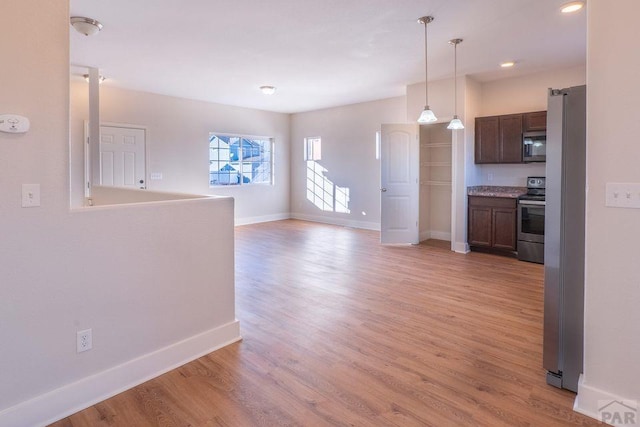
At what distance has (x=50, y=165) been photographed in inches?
74.6

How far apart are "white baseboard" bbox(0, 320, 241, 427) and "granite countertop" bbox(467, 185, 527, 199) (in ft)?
14.6

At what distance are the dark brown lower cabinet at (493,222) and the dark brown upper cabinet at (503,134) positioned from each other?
0.68 m

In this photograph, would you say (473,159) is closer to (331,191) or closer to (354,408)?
(331,191)

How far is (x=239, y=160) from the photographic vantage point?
8.73m

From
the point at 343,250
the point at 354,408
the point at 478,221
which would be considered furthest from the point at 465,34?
the point at 354,408

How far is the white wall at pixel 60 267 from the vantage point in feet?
5.87

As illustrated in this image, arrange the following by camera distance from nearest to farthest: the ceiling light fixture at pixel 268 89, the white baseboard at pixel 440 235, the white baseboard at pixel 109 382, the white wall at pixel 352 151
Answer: the white baseboard at pixel 109 382, the ceiling light fixture at pixel 268 89, the white baseboard at pixel 440 235, the white wall at pixel 352 151

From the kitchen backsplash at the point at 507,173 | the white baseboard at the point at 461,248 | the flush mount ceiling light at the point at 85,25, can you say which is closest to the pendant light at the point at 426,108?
the kitchen backsplash at the point at 507,173

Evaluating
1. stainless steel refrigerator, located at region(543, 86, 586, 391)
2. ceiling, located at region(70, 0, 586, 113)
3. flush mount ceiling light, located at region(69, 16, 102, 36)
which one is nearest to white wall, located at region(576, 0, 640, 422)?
stainless steel refrigerator, located at region(543, 86, 586, 391)

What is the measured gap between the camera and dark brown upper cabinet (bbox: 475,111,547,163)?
540cm

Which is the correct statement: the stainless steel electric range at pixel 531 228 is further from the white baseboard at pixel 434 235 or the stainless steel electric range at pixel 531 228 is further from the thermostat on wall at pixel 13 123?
the thermostat on wall at pixel 13 123

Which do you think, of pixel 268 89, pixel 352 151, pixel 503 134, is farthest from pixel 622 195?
pixel 352 151

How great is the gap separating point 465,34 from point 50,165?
405 centimetres

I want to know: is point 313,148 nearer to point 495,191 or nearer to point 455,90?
point 455,90
